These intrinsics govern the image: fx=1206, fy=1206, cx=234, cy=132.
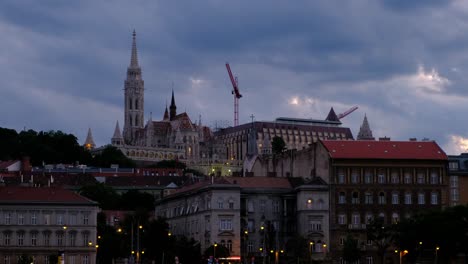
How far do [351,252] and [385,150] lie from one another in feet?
58.8

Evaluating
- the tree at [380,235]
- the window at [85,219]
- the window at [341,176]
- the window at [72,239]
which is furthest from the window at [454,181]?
the window at [72,239]

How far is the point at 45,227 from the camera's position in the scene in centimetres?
13938

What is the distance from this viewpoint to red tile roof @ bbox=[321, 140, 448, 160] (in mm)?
147000

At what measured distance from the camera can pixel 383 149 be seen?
150m

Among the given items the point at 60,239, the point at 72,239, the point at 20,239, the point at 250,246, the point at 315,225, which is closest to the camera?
the point at 20,239

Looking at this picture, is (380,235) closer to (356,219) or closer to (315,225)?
(356,219)

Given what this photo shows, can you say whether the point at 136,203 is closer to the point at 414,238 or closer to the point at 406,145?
the point at 406,145

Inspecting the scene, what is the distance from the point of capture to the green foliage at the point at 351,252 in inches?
5374

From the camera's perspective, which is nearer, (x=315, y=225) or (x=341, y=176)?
(x=315, y=225)

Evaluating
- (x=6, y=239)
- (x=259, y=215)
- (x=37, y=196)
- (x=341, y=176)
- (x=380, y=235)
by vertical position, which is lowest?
(x=6, y=239)

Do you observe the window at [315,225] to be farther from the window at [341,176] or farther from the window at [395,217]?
the window at [395,217]

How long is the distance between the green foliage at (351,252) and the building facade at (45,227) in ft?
94.5

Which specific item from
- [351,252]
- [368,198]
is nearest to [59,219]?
[351,252]

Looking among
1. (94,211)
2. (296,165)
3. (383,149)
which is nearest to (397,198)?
(383,149)
